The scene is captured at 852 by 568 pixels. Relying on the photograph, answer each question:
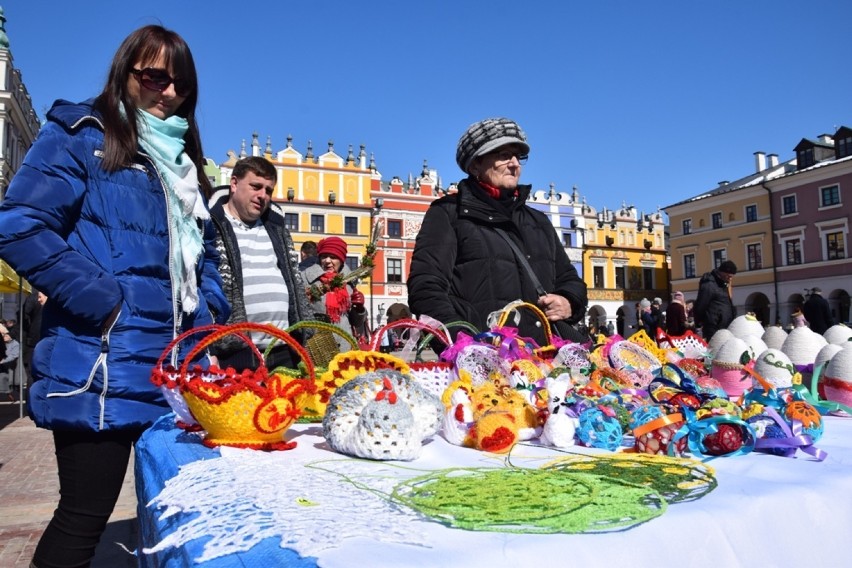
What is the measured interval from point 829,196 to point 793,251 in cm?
304

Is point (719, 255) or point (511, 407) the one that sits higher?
point (719, 255)

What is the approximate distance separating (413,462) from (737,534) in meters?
0.53

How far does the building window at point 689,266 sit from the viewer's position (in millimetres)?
34994

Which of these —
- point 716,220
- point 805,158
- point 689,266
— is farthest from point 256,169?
point 689,266

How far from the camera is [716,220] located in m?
33.8

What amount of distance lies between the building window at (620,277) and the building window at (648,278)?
1570 mm

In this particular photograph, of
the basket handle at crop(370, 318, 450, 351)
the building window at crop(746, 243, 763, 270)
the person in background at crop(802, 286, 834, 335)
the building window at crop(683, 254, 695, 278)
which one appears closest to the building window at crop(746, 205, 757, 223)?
the building window at crop(746, 243, 763, 270)

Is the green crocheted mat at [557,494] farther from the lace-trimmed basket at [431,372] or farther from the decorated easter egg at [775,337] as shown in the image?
the decorated easter egg at [775,337]

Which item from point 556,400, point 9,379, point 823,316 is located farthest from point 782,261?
point 556,400

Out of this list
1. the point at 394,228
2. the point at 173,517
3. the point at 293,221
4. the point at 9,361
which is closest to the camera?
the point at 173,517

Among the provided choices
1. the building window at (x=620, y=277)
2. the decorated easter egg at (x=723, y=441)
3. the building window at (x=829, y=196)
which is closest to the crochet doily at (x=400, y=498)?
the decorated easter egg at (x=723, y=441)

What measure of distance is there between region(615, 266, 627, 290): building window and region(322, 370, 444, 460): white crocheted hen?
3968 cm

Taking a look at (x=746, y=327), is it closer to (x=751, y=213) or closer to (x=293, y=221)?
(x=293, y=221)

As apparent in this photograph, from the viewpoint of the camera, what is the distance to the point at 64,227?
4.78 ft
